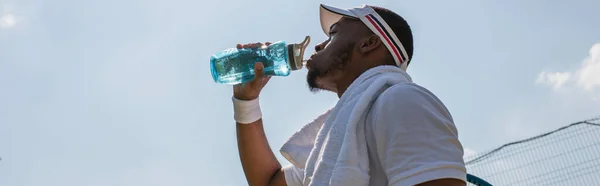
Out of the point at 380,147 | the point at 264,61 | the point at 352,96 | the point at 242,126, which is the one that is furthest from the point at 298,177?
the point at 380,147

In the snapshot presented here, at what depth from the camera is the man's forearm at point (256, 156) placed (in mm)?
2996

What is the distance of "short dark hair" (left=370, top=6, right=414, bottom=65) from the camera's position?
268cm

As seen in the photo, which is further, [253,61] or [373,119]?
[253,61]

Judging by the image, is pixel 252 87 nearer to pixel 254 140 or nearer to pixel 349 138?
pixel 254 140

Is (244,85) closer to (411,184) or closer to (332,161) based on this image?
(332,161)

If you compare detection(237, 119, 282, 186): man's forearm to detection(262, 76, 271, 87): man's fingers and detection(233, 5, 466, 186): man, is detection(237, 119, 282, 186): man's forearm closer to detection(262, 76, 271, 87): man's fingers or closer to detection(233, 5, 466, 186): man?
detection(233, 5, 466, 186): man

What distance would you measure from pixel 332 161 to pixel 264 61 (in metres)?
1.22

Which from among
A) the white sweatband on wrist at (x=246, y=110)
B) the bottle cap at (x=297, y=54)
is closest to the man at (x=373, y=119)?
the white sweatband on wrist at (x=246, y=110)

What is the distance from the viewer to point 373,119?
2016 mm

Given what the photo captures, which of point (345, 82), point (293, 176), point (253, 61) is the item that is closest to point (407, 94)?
point (345, 82)

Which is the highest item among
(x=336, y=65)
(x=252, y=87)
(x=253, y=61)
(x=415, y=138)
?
(x=253, y=61)

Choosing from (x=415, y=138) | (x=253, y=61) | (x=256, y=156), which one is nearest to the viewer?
(x=415, y=138)

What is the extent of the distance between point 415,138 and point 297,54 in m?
1.17

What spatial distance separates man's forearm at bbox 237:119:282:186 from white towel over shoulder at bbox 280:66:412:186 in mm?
843
